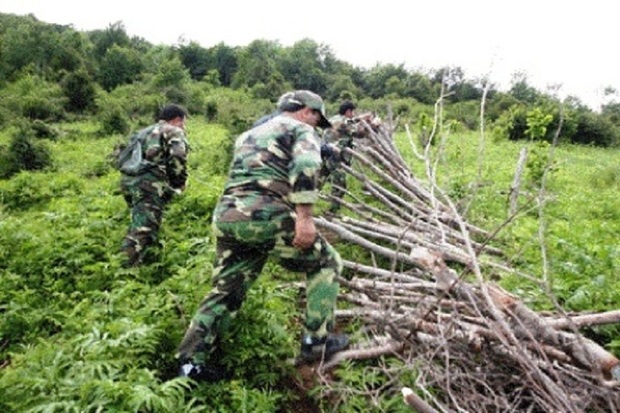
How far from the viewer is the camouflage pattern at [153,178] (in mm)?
5441

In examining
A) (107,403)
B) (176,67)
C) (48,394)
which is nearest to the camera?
(107,403)

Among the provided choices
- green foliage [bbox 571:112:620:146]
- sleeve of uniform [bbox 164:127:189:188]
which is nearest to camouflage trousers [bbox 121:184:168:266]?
sleeve of uniform [bbox 164:127:189:188]

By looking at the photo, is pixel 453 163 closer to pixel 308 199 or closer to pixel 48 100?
pixel 308 199

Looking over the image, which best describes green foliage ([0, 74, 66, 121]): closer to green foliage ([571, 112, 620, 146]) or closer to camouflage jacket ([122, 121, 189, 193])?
camouflage jacket ([122, 121, 189, 193])

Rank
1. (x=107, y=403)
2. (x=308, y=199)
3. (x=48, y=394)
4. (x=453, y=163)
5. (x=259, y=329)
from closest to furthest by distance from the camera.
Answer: (x=107, y=403) < (x=48, y=394) < (x=308, y=199) < (x=259, y=329) < (x=453, y=163)

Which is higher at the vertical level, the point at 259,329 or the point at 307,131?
the point at 307,131

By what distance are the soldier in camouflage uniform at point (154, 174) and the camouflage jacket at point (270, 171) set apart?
2.36 m

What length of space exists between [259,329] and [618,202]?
6.93 m

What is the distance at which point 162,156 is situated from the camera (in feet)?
18.1

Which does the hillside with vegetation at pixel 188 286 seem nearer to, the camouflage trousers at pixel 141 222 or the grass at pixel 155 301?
the grass at pixel 155 301

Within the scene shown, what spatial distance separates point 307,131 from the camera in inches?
127

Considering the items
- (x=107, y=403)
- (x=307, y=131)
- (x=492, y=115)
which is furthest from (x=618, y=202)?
(x=492, y=115)

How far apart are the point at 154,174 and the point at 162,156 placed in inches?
8.4

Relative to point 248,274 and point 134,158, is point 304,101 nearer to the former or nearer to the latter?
point 248,274
